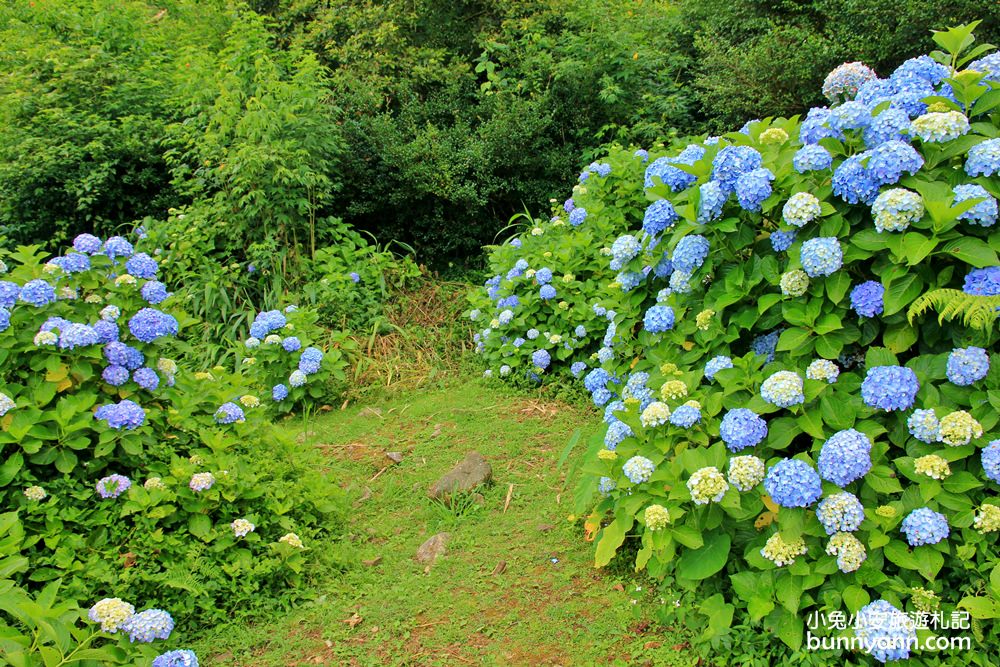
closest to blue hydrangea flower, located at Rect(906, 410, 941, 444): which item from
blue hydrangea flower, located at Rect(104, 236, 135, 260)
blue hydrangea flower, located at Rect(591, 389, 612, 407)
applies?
blue hydrangea flower, located at Rect(591, 389, 612, 407)

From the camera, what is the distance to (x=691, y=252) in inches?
108

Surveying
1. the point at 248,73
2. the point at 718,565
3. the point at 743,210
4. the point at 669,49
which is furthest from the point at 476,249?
the point at 718,565

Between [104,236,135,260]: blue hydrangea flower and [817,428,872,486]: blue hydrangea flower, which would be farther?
[104,236,135,260]: blue hydrangea flower

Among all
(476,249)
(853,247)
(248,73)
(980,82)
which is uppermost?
(248,73)

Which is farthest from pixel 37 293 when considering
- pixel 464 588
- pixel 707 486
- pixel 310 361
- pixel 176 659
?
pixel 707 486

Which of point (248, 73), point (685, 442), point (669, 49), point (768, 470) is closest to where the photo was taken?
point (768, 470)

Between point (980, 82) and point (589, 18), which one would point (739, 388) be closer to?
point (980, 82)

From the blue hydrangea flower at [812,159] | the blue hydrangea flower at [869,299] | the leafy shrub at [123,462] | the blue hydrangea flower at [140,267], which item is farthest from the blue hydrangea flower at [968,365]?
the blue hydrangea flower at [140,267]

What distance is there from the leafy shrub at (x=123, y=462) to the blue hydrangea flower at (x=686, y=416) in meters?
1.60

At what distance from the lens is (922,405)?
7.84 feet

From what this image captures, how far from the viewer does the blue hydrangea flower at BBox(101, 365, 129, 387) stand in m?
2.82

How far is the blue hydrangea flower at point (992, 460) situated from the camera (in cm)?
216

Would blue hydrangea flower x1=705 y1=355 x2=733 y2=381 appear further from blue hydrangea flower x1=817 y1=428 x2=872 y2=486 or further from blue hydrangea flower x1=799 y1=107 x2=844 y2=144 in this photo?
blue hydrangea flower x1=799 y1=107 x2=844 y2=144

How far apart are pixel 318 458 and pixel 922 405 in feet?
9.17
